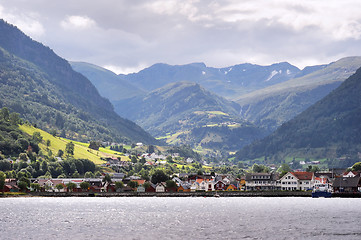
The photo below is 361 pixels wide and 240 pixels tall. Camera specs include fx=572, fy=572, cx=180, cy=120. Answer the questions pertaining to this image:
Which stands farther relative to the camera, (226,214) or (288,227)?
(226,214)

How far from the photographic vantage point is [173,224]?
10550 centimetres

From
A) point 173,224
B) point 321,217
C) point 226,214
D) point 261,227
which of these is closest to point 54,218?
point 173,224

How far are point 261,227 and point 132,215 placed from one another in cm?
3704

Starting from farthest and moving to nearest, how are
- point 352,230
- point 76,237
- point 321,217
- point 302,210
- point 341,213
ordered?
1. point 302,210
2. point 341,213
3. point 321,217
4. point 352,230
5. point 76,237

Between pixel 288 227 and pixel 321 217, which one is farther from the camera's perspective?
pixel 321 217

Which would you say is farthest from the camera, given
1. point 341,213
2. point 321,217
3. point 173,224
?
point 341,213

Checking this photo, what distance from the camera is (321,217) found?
116m

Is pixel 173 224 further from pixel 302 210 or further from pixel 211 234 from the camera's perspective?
pixel 302 210

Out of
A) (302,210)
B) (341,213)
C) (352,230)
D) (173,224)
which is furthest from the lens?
(302,210)

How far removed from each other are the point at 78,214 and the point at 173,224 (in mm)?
31831

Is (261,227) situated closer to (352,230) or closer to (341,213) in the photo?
(352,230)

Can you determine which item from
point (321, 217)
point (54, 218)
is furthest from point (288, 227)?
point (54, 218)

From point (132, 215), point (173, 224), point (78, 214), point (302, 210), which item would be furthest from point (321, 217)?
point (78, 214)

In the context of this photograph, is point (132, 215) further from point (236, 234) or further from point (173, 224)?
point (236, 234)
